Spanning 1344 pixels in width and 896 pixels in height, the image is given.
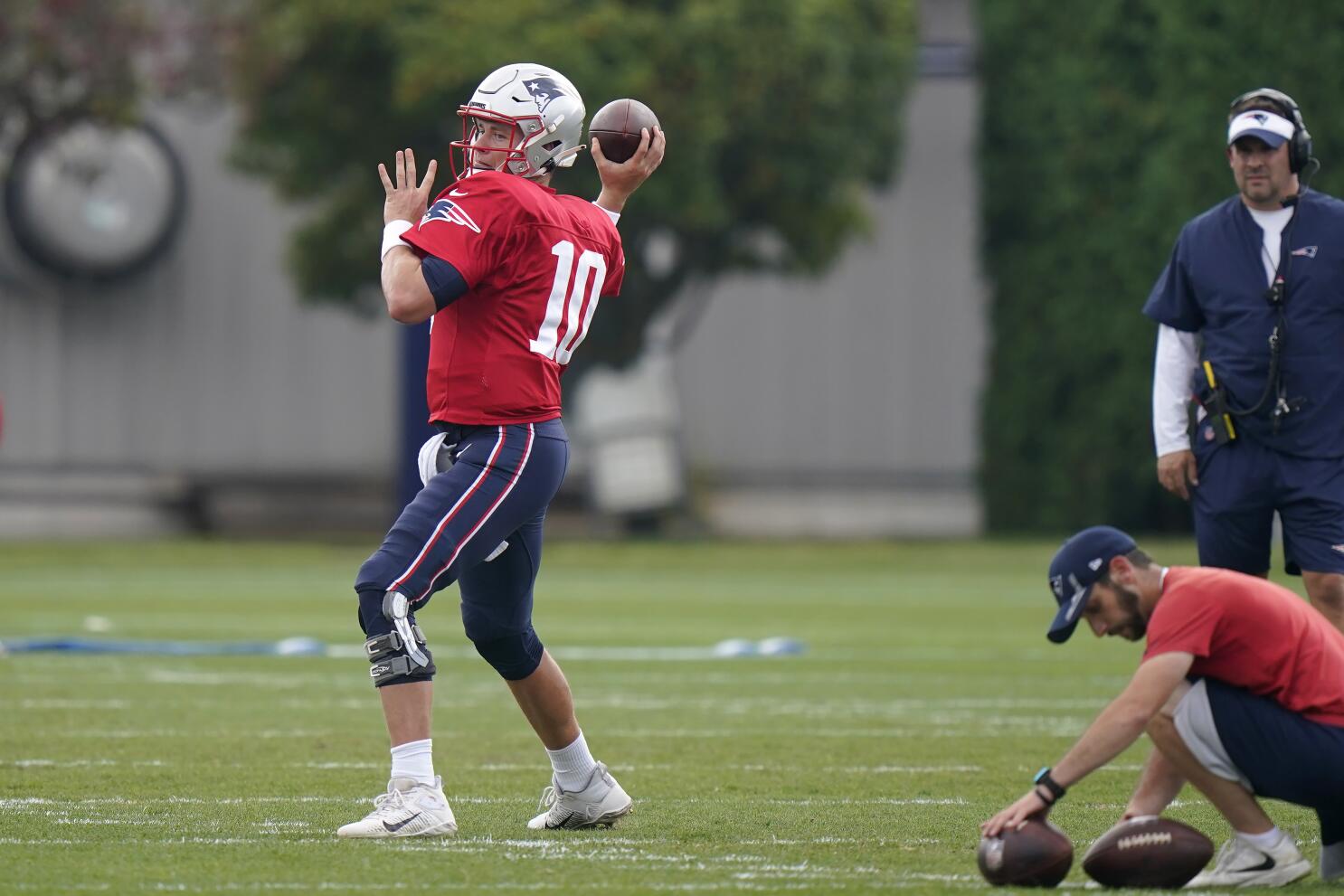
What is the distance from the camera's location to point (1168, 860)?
537cm

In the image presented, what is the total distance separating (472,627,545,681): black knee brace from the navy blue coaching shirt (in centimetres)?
250

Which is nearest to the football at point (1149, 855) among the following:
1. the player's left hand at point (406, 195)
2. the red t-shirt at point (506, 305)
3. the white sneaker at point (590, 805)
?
the white sneaker at point (590, 805)

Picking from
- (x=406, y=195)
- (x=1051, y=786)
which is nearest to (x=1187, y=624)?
(x=1051, y=786)

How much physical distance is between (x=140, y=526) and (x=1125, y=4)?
53.2ft

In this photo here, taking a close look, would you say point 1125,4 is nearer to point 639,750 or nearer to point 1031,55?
point 1031,55

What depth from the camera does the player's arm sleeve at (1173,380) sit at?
723cm

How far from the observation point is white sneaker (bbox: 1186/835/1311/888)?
18.0 ft

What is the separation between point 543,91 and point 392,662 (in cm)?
182

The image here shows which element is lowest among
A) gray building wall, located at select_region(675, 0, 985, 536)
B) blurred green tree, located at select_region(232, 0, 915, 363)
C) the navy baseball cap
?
gray building wall, located at select_region(675, 0, 985, 536)

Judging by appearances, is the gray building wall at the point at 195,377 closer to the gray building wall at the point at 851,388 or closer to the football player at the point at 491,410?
the gray building wall at the point at 851,388

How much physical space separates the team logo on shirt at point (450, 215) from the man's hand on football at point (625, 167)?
73cm

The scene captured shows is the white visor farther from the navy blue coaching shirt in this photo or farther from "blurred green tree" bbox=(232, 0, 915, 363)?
"blurred green tree" bbox=(232, 0, 915, 363)

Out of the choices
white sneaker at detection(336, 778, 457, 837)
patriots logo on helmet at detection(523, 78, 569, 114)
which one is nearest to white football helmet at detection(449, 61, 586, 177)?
patriots logo on helmet at detection(523, 78, 569, 114)

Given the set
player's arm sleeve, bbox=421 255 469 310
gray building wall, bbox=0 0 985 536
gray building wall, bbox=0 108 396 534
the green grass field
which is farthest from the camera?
gray building wall, bbox=0 108 396 534
